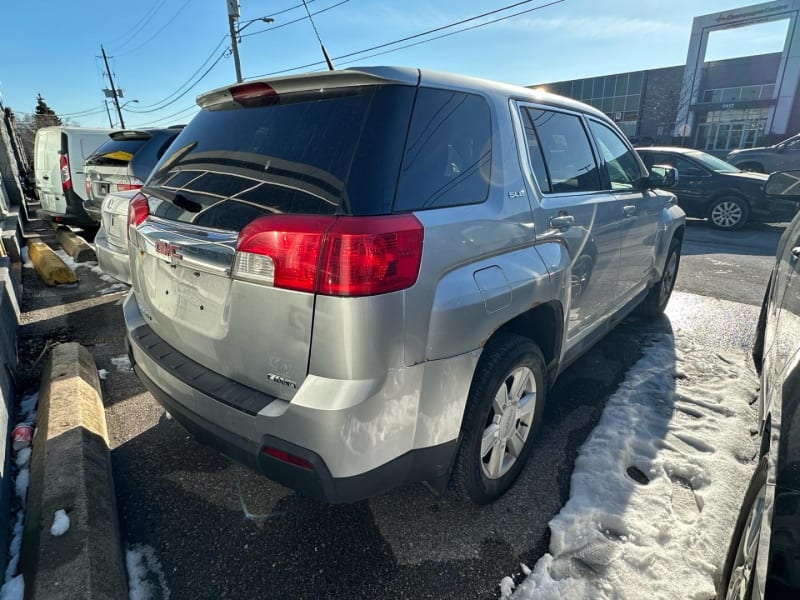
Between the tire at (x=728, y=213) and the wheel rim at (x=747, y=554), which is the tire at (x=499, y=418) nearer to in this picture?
the wheel rim at (x=747, y=554)

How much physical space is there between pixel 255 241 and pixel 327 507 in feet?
4.65

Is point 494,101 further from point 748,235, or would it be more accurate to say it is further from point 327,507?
point 748,235

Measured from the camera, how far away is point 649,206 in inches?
150

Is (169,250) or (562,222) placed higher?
(562,222)

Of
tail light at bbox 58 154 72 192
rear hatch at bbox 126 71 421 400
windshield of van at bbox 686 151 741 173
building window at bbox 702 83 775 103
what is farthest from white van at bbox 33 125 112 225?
building window at bbox 702 83 775 103

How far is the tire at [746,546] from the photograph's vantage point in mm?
1306

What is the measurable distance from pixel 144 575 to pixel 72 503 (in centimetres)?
44

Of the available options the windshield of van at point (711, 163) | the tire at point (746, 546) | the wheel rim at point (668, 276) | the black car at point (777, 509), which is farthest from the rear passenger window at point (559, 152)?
the windshield of van at point (711, 163)

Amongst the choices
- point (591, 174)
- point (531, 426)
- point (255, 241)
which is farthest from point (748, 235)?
point (255, 241)

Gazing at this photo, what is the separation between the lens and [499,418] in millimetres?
2184

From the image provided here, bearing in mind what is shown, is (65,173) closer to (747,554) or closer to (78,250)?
(78,250)

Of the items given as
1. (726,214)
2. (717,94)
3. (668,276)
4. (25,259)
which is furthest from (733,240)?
(717,94)

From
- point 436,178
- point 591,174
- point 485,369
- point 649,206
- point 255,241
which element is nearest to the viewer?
point 255,241

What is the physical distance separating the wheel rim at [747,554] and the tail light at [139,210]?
8.59 feet
